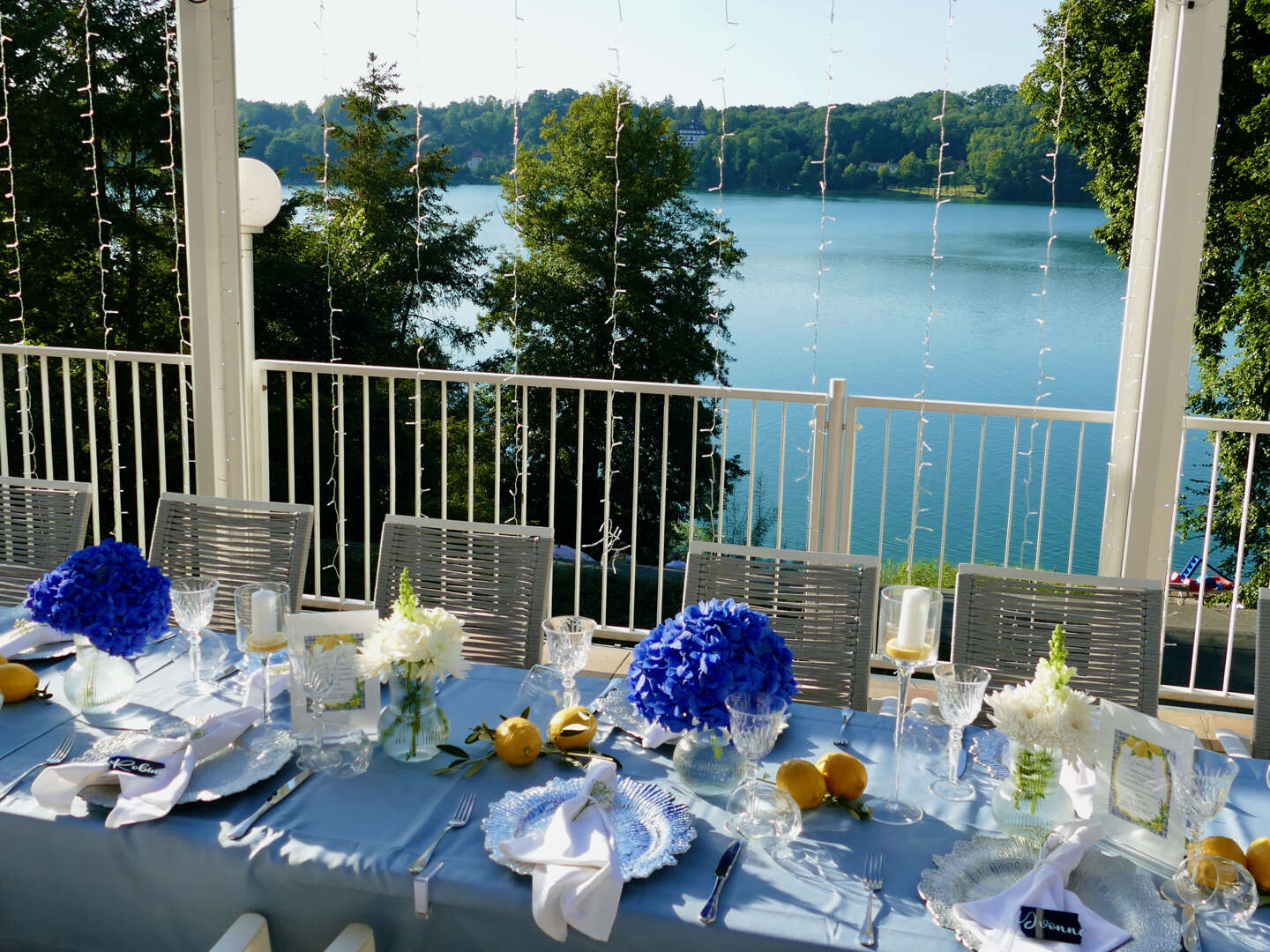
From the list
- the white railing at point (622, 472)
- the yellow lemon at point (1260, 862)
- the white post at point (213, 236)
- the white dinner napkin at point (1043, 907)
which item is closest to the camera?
the white dinner napkin at point (1043, 907)

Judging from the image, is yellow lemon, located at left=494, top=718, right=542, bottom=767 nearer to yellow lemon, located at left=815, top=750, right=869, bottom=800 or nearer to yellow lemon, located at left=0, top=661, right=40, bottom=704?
yellow lemon, located at left=815, top=750, right=869, bottom=800

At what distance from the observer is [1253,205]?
6.14 meters

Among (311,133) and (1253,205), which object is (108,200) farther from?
(1253,205)

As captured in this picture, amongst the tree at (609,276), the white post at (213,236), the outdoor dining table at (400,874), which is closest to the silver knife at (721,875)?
the outdoor dining table at (400,874)

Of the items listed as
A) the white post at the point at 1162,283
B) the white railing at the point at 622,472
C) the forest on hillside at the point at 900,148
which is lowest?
the white railing at the point at 622,472

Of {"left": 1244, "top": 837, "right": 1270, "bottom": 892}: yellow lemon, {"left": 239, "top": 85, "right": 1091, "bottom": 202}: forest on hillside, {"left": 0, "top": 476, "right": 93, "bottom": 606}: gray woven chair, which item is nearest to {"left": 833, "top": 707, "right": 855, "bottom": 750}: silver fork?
{"left": 1244, "top": 837, "right": 1270, "bottom": 892}: yellow lemon

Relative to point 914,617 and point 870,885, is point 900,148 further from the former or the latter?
point 870,885

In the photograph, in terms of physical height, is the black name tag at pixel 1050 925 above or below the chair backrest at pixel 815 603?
below

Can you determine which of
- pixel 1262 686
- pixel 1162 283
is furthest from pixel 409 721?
pixel 1162 283

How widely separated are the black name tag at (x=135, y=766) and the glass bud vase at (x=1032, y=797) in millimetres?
1237

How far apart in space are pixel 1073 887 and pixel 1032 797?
0.17 m

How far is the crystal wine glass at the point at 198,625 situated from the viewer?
2045 mm

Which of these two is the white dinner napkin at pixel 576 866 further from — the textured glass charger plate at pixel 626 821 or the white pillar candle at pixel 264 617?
the white pillar candle at pixel 264 617

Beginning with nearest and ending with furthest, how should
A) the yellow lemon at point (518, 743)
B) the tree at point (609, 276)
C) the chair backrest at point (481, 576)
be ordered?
1. the yellow lemon at point (518, 743)
2. the chair backrest at point (481, 576)
3. the tree at point (609, 276)
